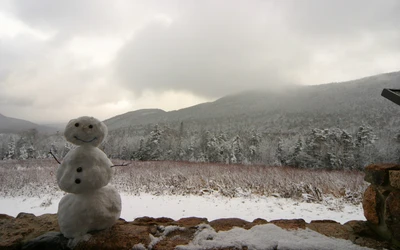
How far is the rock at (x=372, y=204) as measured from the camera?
67.8 inches

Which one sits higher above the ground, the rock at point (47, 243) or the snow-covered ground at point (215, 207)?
the rock at point (47, 243)

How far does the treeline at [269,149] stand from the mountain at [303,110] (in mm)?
18350

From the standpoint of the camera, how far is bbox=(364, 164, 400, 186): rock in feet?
5.49

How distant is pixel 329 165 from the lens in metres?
25.1

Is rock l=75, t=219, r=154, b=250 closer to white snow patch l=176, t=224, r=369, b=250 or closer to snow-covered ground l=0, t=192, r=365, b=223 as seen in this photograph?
white snow patch l=176, t=224, r=369, b=250

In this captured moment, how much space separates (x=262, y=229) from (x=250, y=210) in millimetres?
4221

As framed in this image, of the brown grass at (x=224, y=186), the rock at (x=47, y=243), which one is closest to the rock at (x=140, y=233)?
the rock at (x=47, y=243)

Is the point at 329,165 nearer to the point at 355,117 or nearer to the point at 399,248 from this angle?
the point at 399,248

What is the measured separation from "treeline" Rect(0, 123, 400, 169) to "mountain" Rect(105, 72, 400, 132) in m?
18.4

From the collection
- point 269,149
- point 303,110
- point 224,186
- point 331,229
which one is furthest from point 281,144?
point 303,110

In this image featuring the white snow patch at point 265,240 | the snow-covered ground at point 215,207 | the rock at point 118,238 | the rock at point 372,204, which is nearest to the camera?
the white snow patch at point 265,240

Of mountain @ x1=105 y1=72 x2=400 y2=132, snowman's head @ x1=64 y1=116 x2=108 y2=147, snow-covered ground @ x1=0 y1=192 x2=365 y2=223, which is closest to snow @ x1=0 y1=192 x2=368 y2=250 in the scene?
snow-covered ground @ x1=0 y1=192 x2=365 y2=223

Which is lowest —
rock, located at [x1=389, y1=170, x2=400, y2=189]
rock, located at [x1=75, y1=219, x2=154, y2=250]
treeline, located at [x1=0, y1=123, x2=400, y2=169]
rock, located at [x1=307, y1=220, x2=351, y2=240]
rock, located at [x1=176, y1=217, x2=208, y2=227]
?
treeline, located at [x1=0, y1=123, x2=400, y2=169]

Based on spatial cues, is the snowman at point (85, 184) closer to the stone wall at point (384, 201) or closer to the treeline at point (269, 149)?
the stone wall at point (384, 201)
